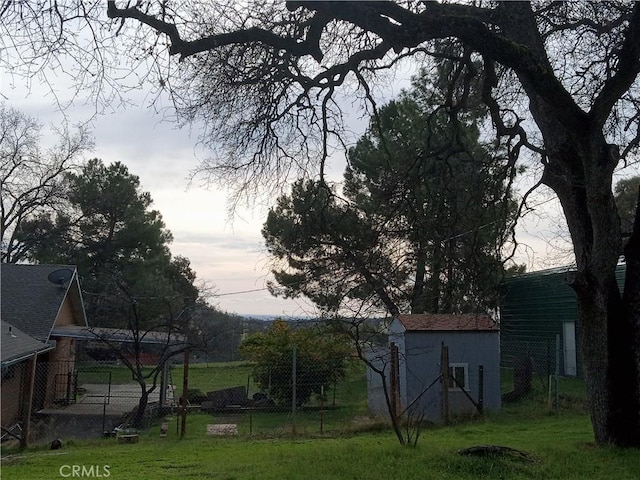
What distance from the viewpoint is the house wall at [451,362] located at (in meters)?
16.2

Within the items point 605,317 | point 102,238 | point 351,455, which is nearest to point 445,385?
point 605,317

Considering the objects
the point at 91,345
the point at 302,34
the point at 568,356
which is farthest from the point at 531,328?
the point at 91,345

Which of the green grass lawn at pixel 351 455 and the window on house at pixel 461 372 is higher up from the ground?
the window on house at pixel 461 372

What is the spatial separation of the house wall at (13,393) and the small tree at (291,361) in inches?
260

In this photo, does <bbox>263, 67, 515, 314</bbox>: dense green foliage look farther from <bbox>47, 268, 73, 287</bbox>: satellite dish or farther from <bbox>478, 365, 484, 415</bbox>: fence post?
<bbox>47, 268, 73, 287</bbox>: satellite dish

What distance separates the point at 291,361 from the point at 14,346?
745 cm

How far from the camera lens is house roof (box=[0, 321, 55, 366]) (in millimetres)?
13274

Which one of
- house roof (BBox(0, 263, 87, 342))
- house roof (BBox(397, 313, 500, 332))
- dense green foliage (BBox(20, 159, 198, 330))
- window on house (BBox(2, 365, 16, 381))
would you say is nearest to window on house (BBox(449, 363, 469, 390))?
house roof (BBox(397, 313, 500, 332))

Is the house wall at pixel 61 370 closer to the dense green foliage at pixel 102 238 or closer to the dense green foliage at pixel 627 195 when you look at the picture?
the dense green foliage at pixel 102 238

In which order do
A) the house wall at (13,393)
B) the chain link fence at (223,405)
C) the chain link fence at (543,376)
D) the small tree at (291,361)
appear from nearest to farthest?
the chain link fence at (223,405), the house wall at (13,393), the chain link fence at (543,376), the small tree at (291,361)

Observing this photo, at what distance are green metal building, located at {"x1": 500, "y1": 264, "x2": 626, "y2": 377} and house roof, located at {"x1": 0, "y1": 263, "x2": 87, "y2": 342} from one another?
14.5 meters

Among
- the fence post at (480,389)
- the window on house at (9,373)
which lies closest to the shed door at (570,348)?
the fence post at (480,389)

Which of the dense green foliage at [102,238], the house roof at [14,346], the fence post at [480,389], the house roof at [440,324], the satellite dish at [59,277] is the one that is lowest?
the fence post at [480,389]

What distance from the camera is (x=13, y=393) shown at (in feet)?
58.1
